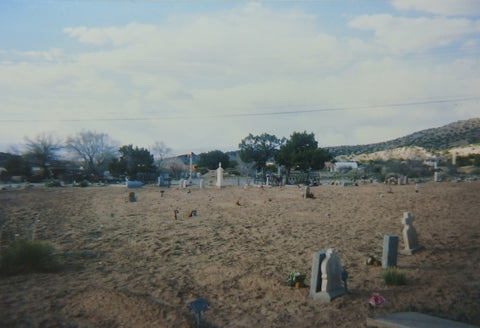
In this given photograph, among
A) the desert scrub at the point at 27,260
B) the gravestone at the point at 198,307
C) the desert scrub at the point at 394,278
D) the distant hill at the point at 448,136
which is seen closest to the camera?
the gravestone at the point at 198,307

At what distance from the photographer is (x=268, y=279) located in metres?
6.30

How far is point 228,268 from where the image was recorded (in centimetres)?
695

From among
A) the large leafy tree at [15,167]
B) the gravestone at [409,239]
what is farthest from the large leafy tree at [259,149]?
the gravestone at [409,239]

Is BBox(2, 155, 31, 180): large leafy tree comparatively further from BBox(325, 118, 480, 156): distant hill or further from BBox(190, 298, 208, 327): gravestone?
BBox(190, 298, 208, 327): gravestone

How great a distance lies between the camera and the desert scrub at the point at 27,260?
20.9 feet

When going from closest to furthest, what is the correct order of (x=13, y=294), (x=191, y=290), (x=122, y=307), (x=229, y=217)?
1. (x=122, y=307)
2. (x=13, y=294)
3. (x=191, y=290)
4. (x=229, y=217)

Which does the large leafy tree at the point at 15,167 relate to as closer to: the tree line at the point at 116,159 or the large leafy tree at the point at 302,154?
the tree line at the point at 116,159

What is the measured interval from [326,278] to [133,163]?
150 ft

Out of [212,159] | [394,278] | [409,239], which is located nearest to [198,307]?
[394,278]

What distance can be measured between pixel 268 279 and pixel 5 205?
1625 cm

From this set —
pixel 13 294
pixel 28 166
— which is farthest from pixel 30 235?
pixel 28 166

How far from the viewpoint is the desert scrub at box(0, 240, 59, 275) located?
6375 millimetres

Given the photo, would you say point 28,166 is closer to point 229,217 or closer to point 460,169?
point 229,217

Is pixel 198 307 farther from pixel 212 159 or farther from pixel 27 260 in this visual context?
pixel 212 159
